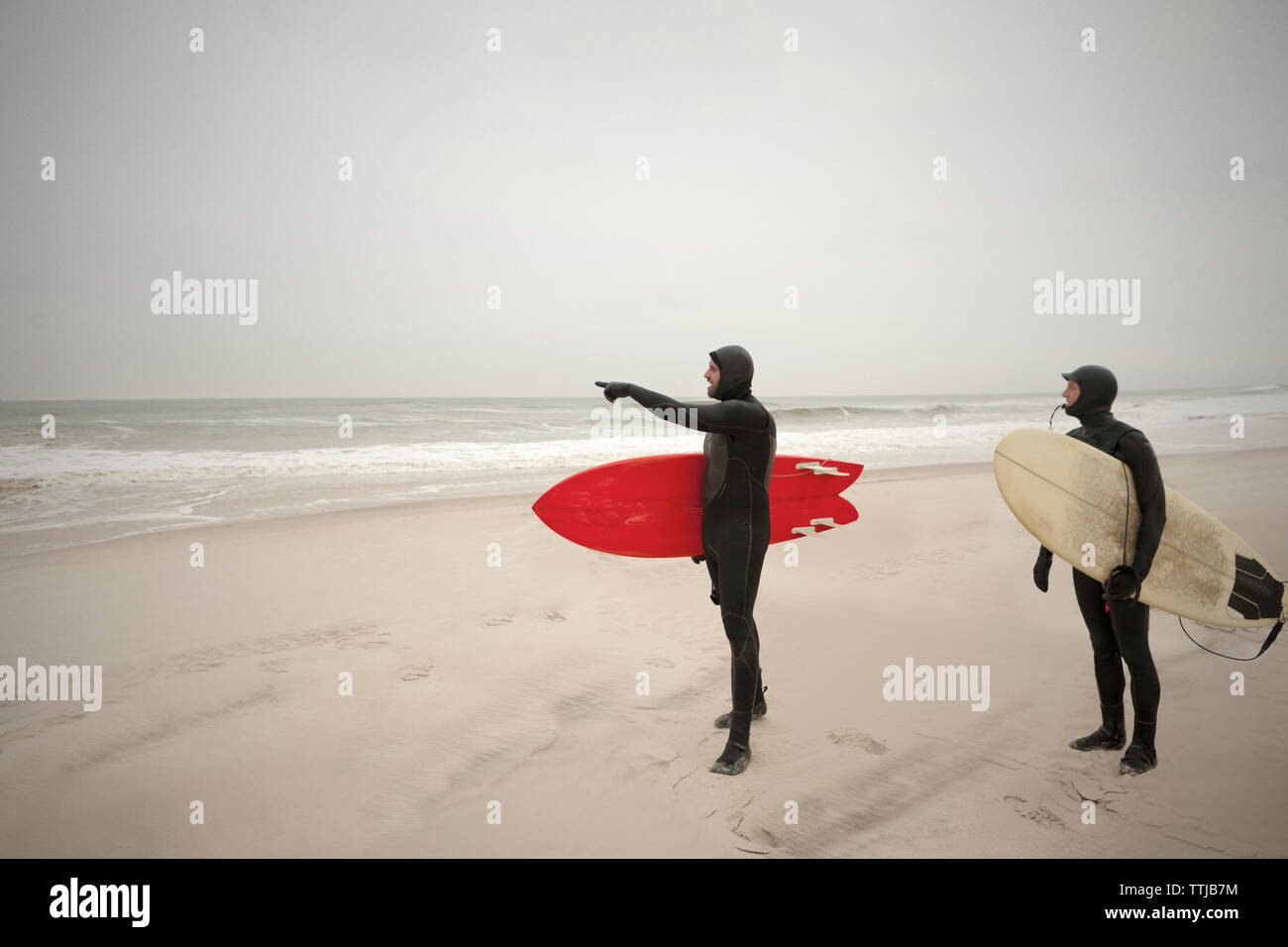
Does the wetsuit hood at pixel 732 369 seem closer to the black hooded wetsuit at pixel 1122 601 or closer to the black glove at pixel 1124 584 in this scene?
the black hooded wetsuit at pixel 1122 601

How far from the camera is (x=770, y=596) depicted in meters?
5.61

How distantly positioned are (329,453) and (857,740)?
53.7 ft

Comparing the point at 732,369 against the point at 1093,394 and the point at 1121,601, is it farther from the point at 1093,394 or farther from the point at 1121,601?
the point at 1121,601

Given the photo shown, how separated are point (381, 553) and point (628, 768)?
475cm

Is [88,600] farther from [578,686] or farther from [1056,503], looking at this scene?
[1056,503]

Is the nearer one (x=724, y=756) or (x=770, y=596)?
(x=724, y=756)

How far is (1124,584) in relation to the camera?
9.30 feet

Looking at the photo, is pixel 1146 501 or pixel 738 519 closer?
pixel 1146 501

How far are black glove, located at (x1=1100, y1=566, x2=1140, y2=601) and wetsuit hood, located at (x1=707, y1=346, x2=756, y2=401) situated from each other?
5.96 feet

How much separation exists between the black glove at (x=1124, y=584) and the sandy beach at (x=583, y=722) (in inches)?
32.8

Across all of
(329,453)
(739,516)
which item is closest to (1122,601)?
(739,516)

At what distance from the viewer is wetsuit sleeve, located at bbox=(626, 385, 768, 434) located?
2861mm

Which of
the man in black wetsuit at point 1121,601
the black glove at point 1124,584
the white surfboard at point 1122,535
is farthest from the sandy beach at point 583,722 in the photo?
the black glove at point 1124,584

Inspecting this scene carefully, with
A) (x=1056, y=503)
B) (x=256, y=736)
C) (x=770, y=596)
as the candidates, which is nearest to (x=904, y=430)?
(x=770, y=596)
